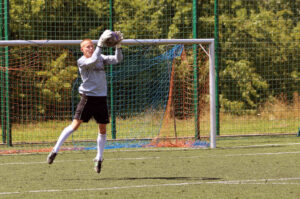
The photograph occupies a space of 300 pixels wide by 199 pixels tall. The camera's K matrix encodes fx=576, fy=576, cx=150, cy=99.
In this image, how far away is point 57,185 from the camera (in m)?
6.80

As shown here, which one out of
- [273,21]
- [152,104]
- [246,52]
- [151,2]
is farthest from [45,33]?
[273,21]

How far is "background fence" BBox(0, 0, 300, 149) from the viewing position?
12844 mm

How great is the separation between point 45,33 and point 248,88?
5.75 metres

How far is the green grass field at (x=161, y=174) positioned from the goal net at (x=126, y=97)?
1.06 metres

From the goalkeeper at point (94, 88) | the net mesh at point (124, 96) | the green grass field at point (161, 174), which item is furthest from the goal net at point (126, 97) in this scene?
the goalkeeper at point (94, 88)

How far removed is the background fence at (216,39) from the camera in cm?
1284

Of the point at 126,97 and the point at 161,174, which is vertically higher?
the point at 126,97

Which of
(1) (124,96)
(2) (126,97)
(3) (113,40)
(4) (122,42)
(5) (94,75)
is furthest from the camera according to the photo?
(2) (126,97)

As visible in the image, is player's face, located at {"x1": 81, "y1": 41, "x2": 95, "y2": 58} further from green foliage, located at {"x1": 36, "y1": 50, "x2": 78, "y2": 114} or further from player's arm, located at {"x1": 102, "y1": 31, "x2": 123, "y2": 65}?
green foliage, located at {"x1": 36, "y1": 50, "x2": 78, "y2": 114}

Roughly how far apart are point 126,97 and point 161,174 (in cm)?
578

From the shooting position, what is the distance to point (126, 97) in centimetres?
1324

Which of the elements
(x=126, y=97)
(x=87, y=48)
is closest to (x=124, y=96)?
(x=126, y=97)

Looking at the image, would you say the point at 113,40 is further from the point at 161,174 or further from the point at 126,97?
the point at 126,97

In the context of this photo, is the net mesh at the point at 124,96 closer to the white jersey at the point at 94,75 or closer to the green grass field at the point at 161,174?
the green grass field at the point at 161,174
